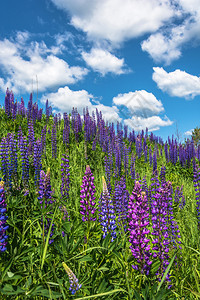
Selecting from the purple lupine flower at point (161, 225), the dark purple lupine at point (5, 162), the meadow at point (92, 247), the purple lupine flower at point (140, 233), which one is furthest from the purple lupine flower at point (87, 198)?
the dark purple lupine at point (5, 162)

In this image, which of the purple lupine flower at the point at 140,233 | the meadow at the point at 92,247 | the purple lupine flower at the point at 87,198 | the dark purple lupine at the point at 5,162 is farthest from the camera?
the dark purple lupine at the point at 5,162

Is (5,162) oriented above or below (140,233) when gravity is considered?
above

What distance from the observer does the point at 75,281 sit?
4.91 ft

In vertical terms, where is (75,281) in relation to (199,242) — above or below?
above

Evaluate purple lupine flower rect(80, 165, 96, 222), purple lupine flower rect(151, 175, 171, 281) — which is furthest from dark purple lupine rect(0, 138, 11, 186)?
purple lupine flower rect(151, 175, 171, 281)

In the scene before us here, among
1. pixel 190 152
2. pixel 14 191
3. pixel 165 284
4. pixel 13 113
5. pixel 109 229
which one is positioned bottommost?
pixel 165 284

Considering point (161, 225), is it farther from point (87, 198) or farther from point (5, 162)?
point (5, 162)

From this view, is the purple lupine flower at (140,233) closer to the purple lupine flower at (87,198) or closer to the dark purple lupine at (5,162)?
the purple lupine flower at (87,198)

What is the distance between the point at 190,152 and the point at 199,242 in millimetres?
9005

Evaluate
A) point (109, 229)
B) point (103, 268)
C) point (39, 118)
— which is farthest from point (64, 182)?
point (39, 118)

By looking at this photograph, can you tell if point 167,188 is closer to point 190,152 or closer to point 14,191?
point 14,191

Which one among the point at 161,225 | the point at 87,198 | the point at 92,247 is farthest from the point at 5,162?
the point at 161,225

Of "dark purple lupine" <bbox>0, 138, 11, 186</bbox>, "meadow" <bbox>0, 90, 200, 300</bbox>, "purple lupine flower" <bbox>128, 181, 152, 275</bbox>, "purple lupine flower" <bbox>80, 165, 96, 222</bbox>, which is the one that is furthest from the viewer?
"dark purple lupine" <bbox>0, 138, 11, 186</bbox>

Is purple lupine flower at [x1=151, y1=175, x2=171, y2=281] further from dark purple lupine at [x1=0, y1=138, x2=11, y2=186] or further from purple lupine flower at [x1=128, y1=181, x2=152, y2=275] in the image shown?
dark purple lupine at [x1=0, y1=138, x2=11, y2=186]
